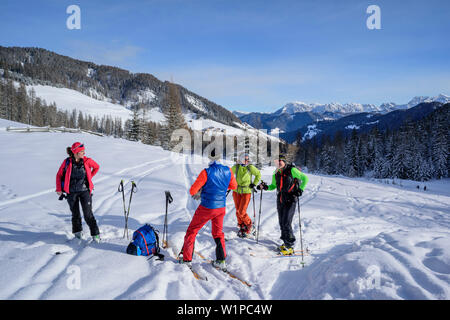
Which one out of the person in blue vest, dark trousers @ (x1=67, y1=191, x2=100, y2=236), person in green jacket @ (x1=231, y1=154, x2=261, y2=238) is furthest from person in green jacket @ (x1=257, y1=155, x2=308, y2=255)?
dark trousers @ (x1=67, y1=191, x2=100, y2=236)

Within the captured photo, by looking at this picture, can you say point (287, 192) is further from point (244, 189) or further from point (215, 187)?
point (215, 187)

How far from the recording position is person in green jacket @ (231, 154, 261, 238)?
6.24 metres

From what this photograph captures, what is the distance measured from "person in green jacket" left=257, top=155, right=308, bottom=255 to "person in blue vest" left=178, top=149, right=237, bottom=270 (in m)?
1.66

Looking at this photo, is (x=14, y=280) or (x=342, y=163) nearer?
(x=14, y=280)

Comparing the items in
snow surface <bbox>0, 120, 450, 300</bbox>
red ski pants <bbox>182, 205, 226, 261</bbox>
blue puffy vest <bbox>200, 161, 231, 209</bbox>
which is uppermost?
blue puffy vest <bbox>200, 161, 231, 209</bbox>

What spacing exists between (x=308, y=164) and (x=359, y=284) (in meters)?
90.6

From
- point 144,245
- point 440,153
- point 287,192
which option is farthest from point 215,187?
point 440,153

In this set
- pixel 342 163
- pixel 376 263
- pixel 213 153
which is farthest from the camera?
pixel 342 163

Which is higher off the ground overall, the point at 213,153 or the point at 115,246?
the point at 213,153

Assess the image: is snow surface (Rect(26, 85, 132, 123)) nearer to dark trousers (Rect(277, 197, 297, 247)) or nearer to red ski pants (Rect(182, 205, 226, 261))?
dark trousers (Rect(277, 197, 297, 247))

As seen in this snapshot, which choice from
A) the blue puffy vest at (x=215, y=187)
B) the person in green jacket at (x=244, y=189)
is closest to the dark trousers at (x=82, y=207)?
the blue puffy vest at (x=215, y=187)
